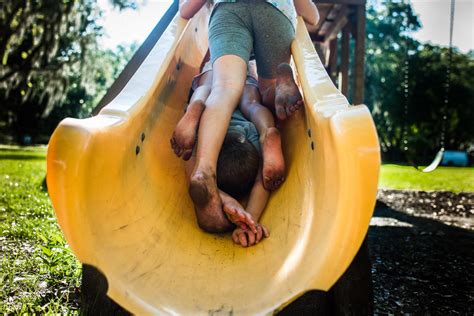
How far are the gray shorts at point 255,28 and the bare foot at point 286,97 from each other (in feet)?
0.43

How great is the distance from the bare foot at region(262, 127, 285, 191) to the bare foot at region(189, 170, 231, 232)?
0.19 m

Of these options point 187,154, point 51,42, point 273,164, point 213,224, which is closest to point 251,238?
point 213,224

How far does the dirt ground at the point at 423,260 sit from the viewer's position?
1.55 metres

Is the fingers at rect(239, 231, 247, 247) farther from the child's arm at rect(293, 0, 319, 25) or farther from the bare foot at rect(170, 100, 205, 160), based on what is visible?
the child's arm at rect(293, 0, 319, 25)

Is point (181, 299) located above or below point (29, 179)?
above

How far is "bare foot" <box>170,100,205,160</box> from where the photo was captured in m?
1.39

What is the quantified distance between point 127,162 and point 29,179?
4.17m

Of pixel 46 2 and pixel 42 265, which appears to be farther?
pixel 46 2

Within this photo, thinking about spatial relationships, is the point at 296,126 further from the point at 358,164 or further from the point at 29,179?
the point at 29,179

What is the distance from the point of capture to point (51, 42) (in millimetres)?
9352

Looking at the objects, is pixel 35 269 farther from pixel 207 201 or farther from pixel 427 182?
pixel 427 182

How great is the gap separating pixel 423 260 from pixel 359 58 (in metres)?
1.97

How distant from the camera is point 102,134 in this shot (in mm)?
1040

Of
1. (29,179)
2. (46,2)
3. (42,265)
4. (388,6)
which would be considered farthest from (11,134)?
(42,265)
